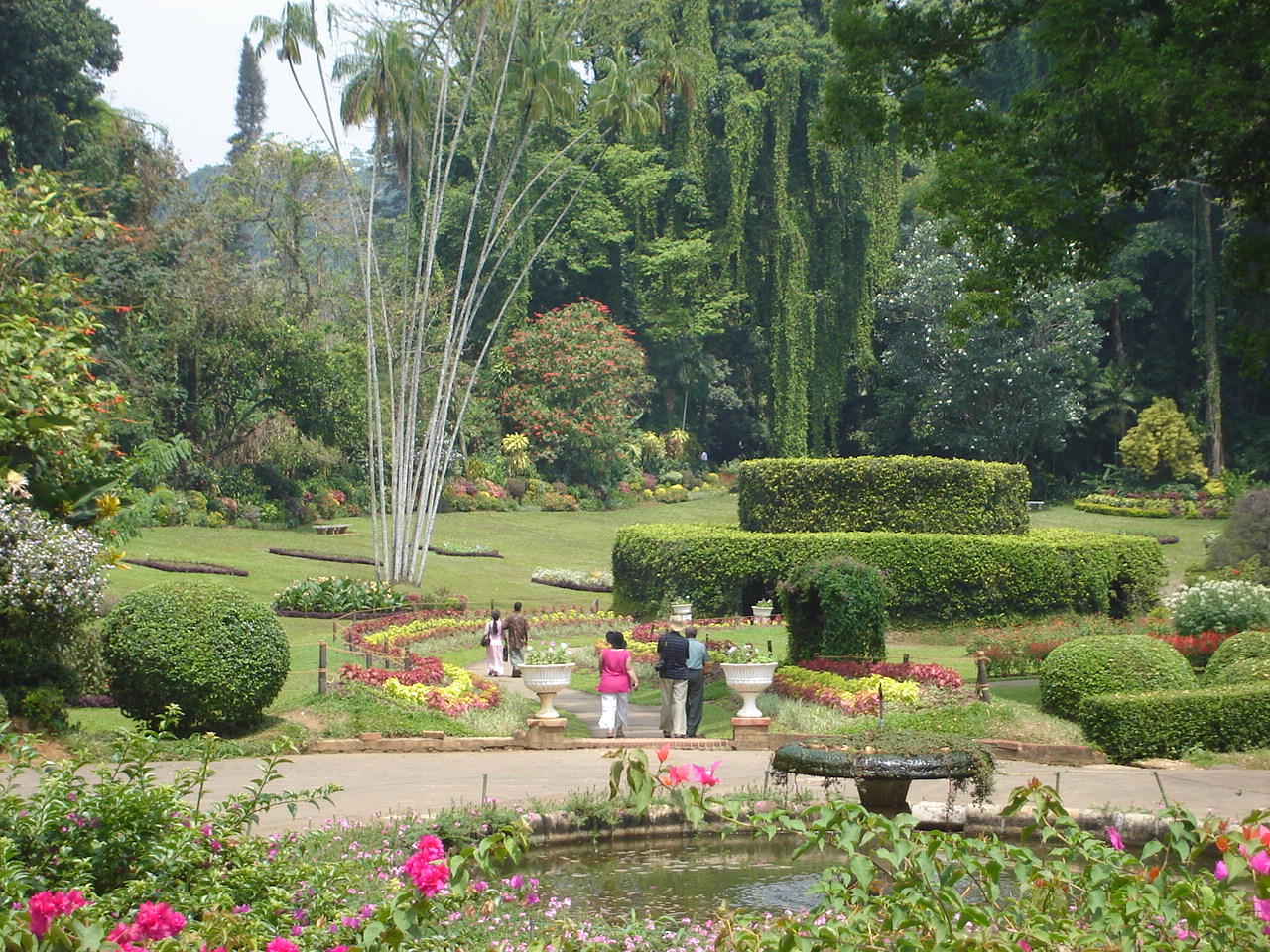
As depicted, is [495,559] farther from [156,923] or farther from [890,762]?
[156,923]

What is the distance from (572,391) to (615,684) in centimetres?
3086

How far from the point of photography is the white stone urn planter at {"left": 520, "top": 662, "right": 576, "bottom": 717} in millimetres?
13484

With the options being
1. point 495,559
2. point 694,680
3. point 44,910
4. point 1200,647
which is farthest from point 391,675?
point 495,559

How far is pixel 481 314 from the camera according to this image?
1981 inches

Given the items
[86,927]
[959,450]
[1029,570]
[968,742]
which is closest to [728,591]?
[1029,570]

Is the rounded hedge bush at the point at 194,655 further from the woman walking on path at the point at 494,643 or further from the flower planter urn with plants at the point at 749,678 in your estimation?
the woman walking on path at the point at 494,643

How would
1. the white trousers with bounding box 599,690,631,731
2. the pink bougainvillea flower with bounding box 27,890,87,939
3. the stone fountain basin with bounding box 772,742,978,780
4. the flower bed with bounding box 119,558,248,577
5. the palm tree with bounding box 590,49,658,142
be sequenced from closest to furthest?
the pink bougainvillea flower with bounding box 27,890,87,939 → the stone fountain basin with bounding box 772,742,978,780 → the white trousers with bounding box 599,690,631,731 → the flower bed with bounding box 119,558,248,577 → the palm tree with bounding box 590,49,658,142

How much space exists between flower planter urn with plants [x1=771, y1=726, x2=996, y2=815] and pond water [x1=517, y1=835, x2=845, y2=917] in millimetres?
593

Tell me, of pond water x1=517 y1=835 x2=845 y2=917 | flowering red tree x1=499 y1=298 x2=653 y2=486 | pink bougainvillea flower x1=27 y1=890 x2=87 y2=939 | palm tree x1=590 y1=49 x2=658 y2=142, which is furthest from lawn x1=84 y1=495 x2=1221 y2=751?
palm tree x1=590 y1=49 x2=658 y2=142

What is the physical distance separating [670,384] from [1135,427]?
58.1 ft

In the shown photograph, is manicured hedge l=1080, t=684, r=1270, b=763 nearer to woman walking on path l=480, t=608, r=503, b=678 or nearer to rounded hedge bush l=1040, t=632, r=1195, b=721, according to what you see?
rounded hedge bush l=1040, t=632, r=1195, b=721

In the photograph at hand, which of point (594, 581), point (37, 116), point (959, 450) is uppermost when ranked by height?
point (37, 116)

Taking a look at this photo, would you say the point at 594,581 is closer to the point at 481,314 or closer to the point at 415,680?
the point at 415,680

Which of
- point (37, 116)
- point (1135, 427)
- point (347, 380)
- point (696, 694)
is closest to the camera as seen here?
point (696, 694)
